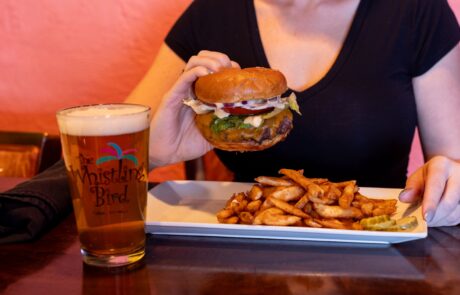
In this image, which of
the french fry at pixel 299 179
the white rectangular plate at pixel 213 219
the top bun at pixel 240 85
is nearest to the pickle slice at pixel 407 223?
the white rectangular plate at pixel 213 219

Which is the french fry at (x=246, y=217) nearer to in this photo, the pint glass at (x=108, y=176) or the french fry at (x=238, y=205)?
the french fry at (x=238, y=205)

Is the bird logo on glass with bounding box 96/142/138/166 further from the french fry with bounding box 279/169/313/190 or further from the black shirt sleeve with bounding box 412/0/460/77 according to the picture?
the black shirt sleeve with bounding box 412/0/460/77

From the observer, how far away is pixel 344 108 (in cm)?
182

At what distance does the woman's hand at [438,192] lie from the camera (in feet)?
4.09

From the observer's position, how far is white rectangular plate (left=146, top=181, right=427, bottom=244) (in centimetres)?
115

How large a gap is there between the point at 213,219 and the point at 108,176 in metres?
0.43

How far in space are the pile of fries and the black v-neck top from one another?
53 cm

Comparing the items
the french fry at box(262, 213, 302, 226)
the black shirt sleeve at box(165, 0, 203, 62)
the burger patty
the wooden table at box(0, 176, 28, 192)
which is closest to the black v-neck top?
the black shirt sleeve at box(165, 0, 203, 62)

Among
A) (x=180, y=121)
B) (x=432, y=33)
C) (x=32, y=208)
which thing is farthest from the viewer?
(x=432, y=33)

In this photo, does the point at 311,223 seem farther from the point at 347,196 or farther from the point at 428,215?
the point at 428,215

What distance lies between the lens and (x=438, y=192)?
127 centimetres

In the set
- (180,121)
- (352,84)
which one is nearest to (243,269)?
(180,121)

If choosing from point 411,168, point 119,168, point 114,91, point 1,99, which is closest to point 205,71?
point 119,168

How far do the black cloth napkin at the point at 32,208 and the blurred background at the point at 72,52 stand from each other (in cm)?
131
